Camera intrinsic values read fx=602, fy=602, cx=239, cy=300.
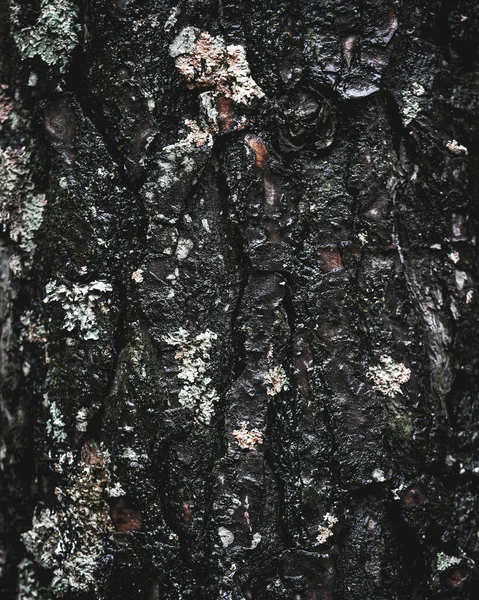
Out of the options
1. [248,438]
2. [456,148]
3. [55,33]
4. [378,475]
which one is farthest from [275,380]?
[55,33]

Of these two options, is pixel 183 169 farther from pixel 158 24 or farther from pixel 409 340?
pixel 409 340

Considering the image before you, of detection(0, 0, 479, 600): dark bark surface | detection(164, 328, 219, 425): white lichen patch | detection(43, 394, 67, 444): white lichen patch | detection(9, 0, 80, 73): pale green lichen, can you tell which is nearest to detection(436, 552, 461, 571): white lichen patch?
detection(0, 0, 479, 600): dark bark surface

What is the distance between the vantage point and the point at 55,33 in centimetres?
93

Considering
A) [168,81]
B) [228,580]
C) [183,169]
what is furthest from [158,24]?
[228,580]

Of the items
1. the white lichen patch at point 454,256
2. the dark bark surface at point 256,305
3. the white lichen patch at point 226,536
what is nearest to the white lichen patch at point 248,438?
the dark bark surface at point 256,305

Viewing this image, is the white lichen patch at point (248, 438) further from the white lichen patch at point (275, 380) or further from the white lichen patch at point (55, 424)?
the white lichen patch at point (55, 424)

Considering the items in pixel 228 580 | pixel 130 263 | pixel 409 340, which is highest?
pixel 130 263

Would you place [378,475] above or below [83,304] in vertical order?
below

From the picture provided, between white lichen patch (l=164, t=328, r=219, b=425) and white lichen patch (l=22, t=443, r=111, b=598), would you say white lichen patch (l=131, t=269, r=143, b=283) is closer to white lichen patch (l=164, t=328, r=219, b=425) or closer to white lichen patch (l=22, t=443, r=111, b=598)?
white lichen patch (l=164, t=328, r=219, b=425)

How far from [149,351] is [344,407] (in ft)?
0.98

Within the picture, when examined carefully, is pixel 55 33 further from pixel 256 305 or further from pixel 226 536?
pixel 226 536

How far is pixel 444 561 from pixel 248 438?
36cm

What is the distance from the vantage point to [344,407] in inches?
34.6

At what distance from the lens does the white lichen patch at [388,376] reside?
89 centimetres
